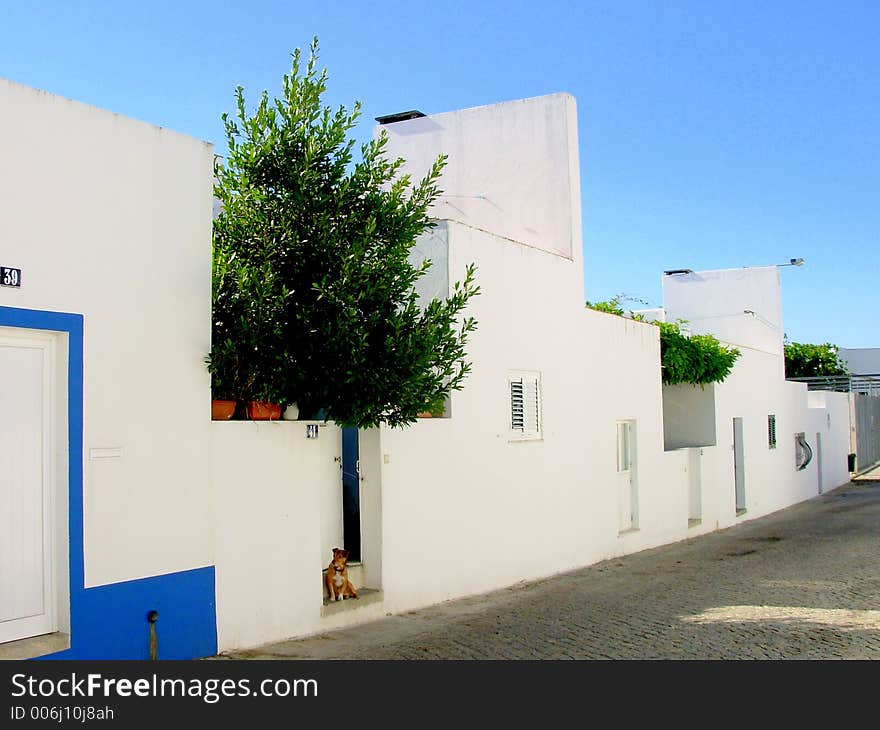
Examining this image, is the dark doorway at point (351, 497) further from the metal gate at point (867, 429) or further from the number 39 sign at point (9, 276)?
the metal gate at point (867, 429)

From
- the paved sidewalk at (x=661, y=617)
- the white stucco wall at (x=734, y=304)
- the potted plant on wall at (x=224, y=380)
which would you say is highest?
the white stucco wall at (x=734, y=304)

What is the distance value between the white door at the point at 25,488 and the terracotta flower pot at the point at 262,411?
1.99 m

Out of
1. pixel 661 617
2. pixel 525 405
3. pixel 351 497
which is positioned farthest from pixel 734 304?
pixel 351 497

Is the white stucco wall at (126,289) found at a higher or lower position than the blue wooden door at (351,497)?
higher

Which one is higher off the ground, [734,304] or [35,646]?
[734,304]

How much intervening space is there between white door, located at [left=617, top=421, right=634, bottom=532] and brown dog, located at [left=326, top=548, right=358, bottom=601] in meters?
7.45

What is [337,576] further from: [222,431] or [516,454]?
[516,454]

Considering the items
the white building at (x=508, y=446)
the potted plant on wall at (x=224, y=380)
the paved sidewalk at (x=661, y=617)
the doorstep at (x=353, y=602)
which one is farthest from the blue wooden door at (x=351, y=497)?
the potted plant on wall at (x=224, y=380)

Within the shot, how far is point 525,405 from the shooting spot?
12633mm

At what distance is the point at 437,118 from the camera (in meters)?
14.8

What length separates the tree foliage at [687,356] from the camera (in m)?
17.9

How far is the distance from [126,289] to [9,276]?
959mm
